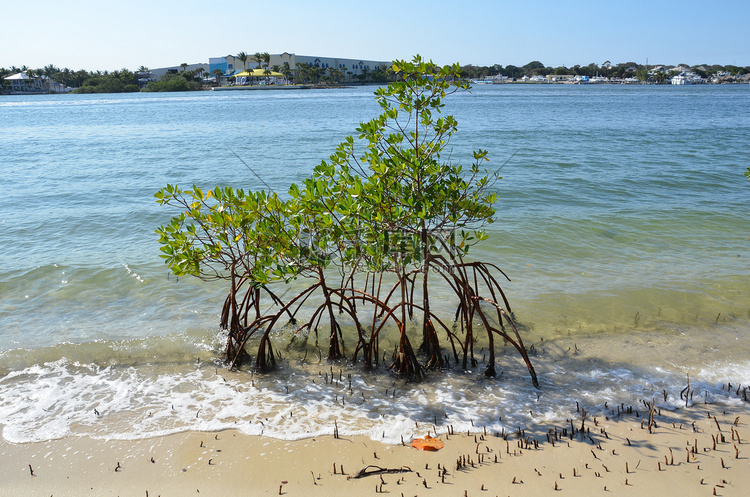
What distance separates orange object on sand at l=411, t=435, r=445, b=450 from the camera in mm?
4375

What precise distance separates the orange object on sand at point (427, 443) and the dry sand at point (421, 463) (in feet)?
0.20

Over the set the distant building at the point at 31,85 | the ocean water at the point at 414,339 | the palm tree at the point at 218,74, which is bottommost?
the ocean water at the point at 414,339

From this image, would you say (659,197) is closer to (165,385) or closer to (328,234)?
(328,234)

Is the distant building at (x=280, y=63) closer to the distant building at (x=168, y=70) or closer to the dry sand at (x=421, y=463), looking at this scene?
the distant building at (x=168, y=70)

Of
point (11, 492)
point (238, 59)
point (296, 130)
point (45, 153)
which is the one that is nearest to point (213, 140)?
point (296, 130)

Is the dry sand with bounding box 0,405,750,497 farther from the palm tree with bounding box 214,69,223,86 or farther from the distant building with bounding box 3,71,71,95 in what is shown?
the palm tree with bounding box 214,69,223,86

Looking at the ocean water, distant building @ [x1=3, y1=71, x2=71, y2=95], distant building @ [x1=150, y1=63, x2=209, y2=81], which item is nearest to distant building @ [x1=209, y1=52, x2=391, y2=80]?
distant building @ [x1=150, y1=63, x2=209, y2=81]

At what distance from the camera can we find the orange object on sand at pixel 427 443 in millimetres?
4375

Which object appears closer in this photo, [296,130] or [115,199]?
[115,199]

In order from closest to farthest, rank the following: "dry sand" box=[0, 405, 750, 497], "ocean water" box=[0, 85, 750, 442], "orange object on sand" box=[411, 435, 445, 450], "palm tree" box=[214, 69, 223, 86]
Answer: "dry sand" box=[0, 405, 750, 497] → "orange object on sand" box=[411, 435, 445, 450] → "ocean water" box=[0, 85, 750, 442] → "palm tree" box=[214, 69, 223, 86]

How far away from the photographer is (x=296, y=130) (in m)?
34.8

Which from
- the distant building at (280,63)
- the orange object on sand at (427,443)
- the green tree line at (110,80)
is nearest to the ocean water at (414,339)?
the orange object on sand at (427,443)

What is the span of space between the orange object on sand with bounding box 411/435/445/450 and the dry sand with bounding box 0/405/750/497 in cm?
6

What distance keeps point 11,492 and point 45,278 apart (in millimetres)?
6205
